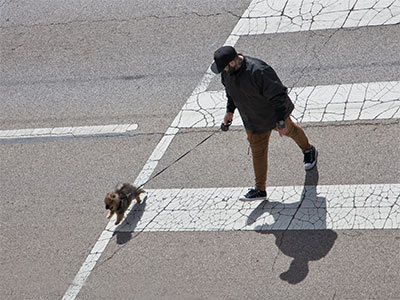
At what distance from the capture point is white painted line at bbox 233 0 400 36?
10.1 metres

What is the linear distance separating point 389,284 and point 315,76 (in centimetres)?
363

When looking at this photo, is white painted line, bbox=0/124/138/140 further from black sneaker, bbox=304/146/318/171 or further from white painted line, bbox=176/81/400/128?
black sneaker, bbox=304/146/318/171

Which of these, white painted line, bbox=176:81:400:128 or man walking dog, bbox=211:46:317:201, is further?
white painted line, bbox=176:81:400:128

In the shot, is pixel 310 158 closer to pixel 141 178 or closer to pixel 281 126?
pixel 281 126

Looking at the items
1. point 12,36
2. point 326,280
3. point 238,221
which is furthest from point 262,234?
point 12,36

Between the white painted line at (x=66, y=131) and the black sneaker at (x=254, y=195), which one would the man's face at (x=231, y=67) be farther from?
the white painted line at (x=66, y=131)

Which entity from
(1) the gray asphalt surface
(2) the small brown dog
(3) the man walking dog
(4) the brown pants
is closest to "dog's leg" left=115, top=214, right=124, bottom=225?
(2) the small brown dog

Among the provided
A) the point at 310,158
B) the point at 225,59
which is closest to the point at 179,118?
the point at 310,158

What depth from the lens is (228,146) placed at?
886 centimetres

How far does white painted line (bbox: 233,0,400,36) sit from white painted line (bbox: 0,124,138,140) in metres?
2.45

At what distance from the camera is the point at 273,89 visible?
7129 millimetres

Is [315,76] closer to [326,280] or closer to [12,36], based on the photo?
[326,280]

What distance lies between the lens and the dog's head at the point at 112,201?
26.0 feet

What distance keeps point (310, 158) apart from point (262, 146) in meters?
0.75
